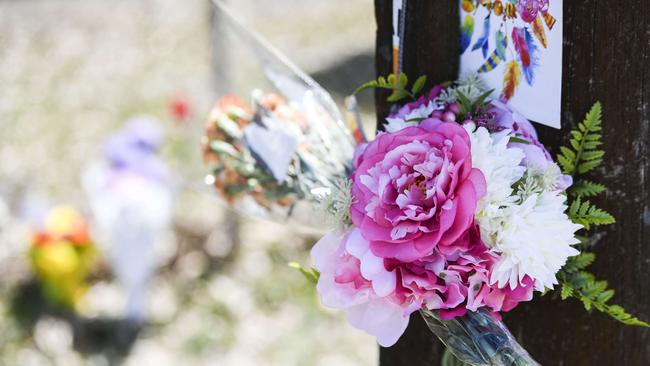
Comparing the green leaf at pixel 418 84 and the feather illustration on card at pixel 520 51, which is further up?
the feather illustration on card at pixel 520 51

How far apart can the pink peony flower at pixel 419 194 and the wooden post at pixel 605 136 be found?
30 centimetres

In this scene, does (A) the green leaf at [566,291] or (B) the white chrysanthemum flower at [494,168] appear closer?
(B) the white chrysanthemum flower at [494,168]

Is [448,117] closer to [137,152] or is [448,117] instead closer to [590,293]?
[590,293]

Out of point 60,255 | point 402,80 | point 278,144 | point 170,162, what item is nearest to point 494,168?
point 402,80

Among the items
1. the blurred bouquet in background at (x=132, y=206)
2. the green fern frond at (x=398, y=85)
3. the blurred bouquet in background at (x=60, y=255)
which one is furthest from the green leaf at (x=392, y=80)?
the blurred bouquet in background at (x=60, y=255)

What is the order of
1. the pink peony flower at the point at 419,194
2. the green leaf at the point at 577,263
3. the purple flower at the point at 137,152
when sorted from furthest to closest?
the purple flower at the point at 137,152, the green leaf at the point at 577,263, the pink peony flower at the point at 419,194

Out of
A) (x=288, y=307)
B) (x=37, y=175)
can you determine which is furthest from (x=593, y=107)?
(x=37, y=175)

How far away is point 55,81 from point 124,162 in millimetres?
2993

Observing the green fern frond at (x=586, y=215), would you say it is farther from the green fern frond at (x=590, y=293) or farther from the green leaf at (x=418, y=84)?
the green leaf at (x=418, y=84)

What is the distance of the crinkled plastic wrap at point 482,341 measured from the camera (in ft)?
4.00

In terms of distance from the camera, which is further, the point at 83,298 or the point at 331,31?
the point at 331,31

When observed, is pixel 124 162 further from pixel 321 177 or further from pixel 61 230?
pixel 321 177

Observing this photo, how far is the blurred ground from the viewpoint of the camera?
354 centimetres

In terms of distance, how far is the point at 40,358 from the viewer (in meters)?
3.48
